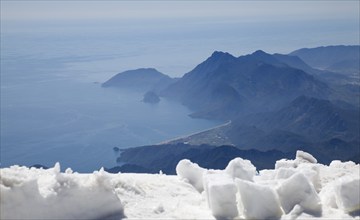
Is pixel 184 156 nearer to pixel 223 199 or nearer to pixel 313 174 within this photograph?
pixel 313 174

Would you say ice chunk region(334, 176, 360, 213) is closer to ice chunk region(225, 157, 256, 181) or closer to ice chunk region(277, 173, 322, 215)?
ice chunk region(277, 173, 322, 215)

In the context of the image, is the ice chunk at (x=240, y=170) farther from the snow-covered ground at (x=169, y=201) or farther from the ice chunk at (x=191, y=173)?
the ice chunk at (x=191, y=173)

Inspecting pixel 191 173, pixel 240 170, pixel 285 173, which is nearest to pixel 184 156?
pixel 191 173

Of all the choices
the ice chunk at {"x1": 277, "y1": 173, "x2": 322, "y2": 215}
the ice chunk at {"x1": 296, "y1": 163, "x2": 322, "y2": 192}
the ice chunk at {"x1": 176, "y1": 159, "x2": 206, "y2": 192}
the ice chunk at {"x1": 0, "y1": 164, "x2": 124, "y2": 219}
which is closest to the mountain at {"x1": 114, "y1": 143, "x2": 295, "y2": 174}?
the ice chunk at {"x1": 176, "y1": 159, "x2": 206, "y2": 192}

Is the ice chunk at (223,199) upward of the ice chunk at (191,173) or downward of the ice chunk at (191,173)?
upward

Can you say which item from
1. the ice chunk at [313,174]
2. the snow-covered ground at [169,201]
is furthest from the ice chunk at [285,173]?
the snow-covered ground at [169,201]

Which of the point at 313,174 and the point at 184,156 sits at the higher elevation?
the point at 313,174
